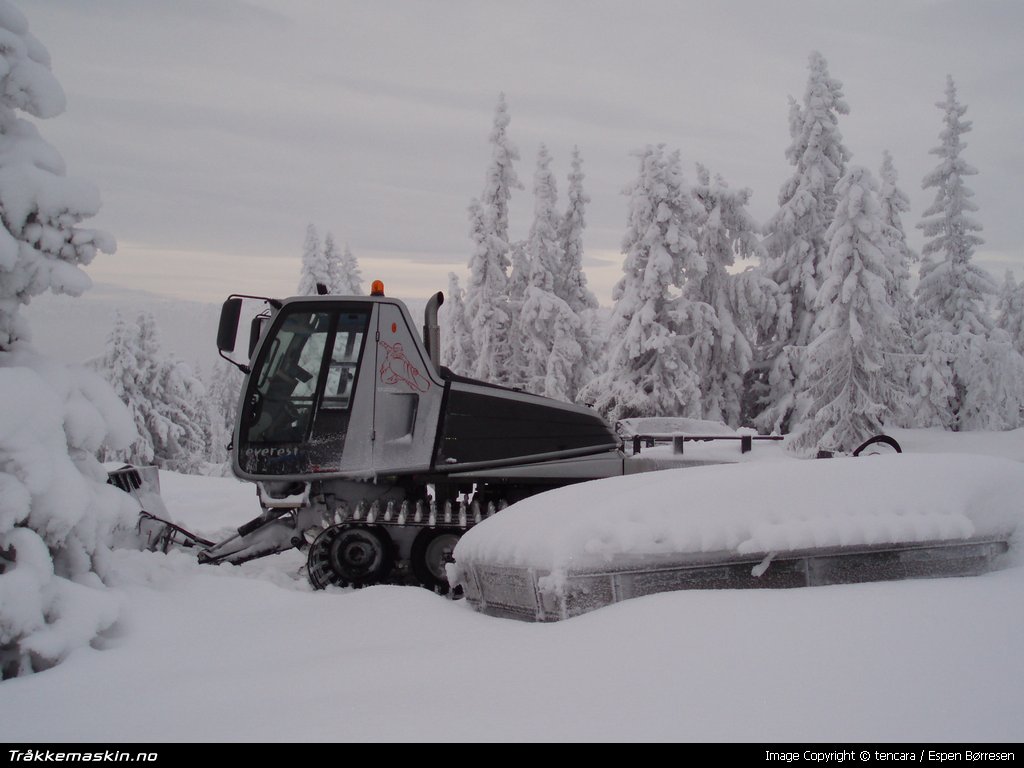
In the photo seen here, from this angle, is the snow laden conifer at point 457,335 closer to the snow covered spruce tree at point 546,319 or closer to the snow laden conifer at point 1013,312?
the snow covered spruce tree at point 546,319

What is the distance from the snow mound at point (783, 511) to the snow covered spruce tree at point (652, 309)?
20628 millimetres

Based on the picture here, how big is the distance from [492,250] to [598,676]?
Answer: 1141 inches

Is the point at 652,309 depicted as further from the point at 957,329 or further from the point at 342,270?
the point at 342,270

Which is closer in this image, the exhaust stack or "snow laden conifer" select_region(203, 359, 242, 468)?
the exhaust stack

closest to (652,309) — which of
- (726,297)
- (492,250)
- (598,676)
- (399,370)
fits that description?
(726,297)

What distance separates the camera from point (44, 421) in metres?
4.80

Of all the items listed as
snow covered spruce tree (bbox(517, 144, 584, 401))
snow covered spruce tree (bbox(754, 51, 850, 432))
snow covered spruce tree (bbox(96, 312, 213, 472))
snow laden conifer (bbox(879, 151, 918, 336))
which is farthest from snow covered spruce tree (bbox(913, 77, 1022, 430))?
snow covered spruce tree (bbox(96, 312, 213, 472))

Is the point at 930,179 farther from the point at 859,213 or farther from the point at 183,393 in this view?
the point at 183,393

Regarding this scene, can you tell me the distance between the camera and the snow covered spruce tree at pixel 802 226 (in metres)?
27.1

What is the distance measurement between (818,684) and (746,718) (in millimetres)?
389

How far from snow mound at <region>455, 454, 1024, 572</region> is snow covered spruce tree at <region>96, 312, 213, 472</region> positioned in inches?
1372

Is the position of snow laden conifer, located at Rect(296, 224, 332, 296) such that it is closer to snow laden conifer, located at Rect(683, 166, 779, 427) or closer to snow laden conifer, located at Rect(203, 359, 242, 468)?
snow laden conifer, located at Rect(683, 166, 779, 427)

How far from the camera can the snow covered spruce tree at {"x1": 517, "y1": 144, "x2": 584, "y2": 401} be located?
3189cm

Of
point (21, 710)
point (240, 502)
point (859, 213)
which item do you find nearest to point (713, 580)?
point (21, 710)
